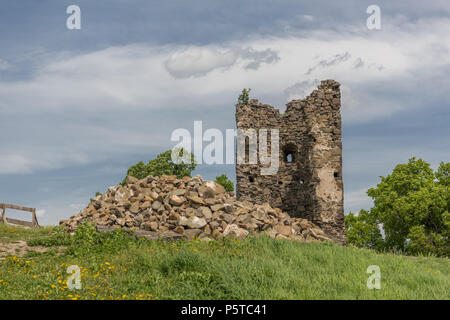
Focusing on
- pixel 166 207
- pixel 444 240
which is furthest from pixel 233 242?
pixel 444 240

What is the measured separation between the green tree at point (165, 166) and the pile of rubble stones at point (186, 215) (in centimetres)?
849

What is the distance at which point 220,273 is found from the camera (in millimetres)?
9219

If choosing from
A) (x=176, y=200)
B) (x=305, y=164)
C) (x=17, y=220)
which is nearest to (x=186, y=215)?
(x=176, y=200)

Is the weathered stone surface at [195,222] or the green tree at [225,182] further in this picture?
the green tree at [225,182]

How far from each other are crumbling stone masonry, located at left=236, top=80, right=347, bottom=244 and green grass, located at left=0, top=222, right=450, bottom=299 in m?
5.58

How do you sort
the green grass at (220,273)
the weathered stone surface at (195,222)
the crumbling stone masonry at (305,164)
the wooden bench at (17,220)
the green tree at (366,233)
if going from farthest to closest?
the green tree at (366,233), the wooden bench at (17,220), the crumbling stone masonry at (305,164), the weathered stone surface at (195,222), the green grass at (220,273)

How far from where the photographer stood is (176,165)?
29766mm

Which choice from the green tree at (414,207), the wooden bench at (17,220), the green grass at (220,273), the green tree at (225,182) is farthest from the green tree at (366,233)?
the wooden bench at (17,220)

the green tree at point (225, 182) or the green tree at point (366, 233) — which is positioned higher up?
the green tree at point (225, 182)

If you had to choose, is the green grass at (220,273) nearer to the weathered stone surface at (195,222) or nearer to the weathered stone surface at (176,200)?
the weathered stone surface at (195,222)

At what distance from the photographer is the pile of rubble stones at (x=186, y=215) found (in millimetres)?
15709

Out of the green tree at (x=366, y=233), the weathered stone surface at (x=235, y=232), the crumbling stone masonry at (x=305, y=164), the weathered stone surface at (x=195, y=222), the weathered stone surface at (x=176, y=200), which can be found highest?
the crumbling stone masonry at (x=305, y=164)

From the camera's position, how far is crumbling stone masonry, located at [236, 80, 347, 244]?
1925 centimetres
